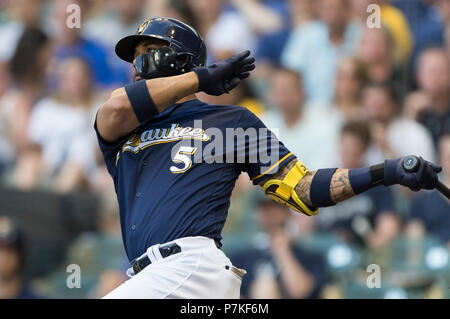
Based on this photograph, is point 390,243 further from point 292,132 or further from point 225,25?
point 225,25

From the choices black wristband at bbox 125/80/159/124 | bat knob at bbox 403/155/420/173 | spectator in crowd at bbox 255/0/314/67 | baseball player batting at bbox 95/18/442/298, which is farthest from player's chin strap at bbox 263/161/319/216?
spectator in crowd at bbox 255/0/314/67

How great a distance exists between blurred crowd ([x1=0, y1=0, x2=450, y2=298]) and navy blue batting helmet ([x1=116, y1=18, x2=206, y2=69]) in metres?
3.45

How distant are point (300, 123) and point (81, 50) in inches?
120

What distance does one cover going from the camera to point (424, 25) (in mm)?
7840

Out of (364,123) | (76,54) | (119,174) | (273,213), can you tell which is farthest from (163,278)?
(76,54)

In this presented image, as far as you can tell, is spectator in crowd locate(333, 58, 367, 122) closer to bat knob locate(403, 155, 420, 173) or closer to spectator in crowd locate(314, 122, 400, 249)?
spectator in crowd locate(314, 122, 400, 249)

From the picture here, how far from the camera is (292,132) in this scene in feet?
26.6

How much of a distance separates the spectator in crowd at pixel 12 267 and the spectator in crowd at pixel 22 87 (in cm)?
131

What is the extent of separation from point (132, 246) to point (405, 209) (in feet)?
14.2

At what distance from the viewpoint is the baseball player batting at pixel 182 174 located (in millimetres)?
3697

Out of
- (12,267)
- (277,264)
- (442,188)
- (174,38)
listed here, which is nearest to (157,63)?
(174,38)

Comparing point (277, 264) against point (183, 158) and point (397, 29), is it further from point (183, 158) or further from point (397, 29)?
point (183, 158)

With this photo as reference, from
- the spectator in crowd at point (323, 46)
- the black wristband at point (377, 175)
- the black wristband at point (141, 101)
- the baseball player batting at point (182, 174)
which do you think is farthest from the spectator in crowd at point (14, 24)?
the black wristband at point (377, 175)

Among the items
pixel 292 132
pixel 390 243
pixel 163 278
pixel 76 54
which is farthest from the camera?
pixel 76 54
